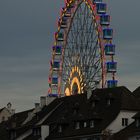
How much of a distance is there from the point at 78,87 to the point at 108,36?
11.8 meters

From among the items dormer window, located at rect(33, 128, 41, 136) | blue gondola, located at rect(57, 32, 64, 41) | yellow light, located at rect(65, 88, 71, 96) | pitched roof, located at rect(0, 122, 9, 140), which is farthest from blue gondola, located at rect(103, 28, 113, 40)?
dormer window, located at rect(33, 128, 41, 136)

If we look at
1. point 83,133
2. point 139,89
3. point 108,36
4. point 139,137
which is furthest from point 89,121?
point 108,36

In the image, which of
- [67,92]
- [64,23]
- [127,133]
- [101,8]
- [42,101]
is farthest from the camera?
[64,23]

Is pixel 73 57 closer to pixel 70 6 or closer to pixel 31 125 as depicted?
pixel 70 6

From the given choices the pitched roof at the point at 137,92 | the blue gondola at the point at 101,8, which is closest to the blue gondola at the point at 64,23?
the blue gondola at the point at 101,8

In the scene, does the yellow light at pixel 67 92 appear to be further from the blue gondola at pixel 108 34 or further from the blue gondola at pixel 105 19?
the blue gondola at pixel 105 19

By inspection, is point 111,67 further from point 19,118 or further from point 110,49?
point 19,118

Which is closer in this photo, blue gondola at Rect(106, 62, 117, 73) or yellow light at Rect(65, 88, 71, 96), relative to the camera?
blue gondola at Rect(106, 62, 117, 73)

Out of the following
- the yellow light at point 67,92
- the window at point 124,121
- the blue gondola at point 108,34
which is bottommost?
the window at point 124,121

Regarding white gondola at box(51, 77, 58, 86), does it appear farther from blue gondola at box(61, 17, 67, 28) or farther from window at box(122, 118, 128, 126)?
window at box(122, 118, 128, 126)

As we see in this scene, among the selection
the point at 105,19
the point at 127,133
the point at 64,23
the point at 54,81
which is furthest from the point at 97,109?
the point at 64,23

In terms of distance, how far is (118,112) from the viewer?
4124 inches

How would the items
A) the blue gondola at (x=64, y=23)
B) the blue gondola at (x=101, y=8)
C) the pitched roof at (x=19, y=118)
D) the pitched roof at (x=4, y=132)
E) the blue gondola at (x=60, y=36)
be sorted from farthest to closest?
1. the blue gondola at (x=60, y=36)
2. the blue gondola at (x=64, y=23)
3. the blue gondola at (x=101, y=8)
4. the pitched roof at (x=19, y=118)
5. the pitched roof at (x=4, y=132)

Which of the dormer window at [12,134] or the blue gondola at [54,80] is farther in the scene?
the blue gondola at [54,80]
